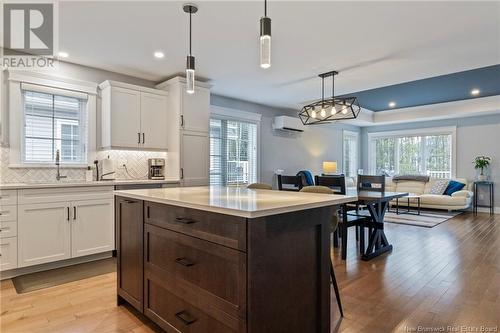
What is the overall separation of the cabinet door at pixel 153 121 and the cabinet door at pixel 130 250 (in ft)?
6.46

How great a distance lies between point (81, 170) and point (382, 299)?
3850 millimetres

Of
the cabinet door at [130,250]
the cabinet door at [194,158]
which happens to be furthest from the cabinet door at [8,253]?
the cabinet door at [194,158]

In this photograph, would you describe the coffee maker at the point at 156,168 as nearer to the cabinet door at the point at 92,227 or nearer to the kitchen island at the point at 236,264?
the cabinet door at the point at 92,227

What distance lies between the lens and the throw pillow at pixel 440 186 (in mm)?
7323

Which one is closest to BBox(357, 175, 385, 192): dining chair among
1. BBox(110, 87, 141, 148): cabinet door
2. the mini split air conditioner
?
the mini split air conditioner

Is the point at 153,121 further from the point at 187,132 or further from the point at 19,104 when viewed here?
the point at 19,104

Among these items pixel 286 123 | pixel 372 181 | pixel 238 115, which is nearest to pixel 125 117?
pixel 238 115

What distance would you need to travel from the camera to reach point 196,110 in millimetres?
4523

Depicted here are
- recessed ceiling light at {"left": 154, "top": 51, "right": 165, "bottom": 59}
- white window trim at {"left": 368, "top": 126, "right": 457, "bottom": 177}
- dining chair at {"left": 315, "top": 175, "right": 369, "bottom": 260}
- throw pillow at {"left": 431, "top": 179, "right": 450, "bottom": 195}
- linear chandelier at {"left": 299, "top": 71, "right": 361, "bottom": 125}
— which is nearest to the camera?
recessed ceiling light at {"left": 154, "top": 51, "right": 165, "bottom": 59}

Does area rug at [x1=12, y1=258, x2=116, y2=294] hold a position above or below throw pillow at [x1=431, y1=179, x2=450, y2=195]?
below

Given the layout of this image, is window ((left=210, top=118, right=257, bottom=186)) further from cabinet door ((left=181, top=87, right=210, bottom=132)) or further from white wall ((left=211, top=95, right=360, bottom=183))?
cabinet door ((left=181, top=87, right=210, bottom=132))

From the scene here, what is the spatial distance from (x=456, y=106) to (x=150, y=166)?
23.7 feet

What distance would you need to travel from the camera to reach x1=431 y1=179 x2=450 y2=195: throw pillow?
7323 millimetres

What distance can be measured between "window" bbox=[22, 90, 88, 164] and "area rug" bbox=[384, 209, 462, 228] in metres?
5.74
